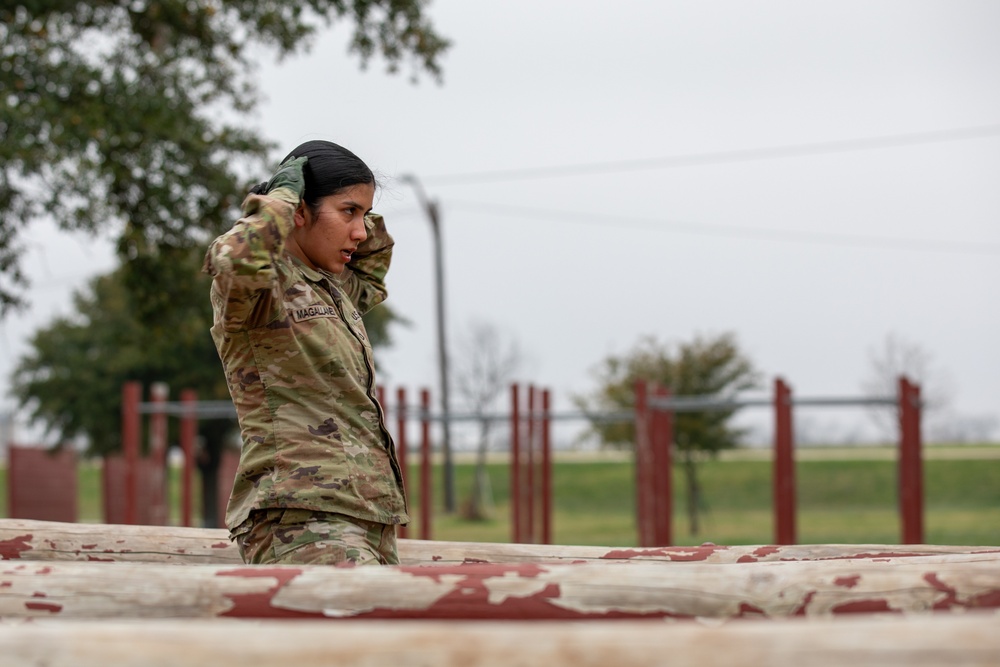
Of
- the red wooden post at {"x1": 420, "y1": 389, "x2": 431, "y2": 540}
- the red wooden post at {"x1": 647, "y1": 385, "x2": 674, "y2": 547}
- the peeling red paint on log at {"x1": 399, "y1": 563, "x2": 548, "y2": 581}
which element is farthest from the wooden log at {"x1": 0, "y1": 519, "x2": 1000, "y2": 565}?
the red wooden post at {"x1": 420, "y1": 389, "x2": 431, "y2": 540}

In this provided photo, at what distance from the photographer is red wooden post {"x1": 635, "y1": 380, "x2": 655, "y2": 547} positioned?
10.4 m

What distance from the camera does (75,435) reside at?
2528 cm

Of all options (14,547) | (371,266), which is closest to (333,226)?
(371,266)

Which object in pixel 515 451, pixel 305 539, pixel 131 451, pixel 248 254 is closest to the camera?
pixel 248 254

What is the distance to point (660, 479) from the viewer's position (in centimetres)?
1033

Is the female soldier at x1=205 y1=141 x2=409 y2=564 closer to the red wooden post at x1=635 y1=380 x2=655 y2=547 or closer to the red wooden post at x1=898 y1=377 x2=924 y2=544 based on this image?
the red wooden post at x1=898 y1=377 x2=924 y2=544

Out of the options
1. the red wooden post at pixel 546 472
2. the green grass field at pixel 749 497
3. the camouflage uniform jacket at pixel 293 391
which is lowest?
the green grass field at pixel 749 497

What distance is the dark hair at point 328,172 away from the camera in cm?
287

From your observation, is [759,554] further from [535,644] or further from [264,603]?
[535,644]

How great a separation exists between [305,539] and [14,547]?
4.10 ft

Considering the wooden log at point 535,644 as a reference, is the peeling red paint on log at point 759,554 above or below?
below

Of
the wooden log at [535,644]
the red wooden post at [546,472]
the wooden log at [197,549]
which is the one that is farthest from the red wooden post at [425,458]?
the wooden log at [535,644]

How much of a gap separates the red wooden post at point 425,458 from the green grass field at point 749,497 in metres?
5.22

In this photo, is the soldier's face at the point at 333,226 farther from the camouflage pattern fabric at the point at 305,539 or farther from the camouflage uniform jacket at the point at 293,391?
the camouflage pattern fabric at the point at 305,539
